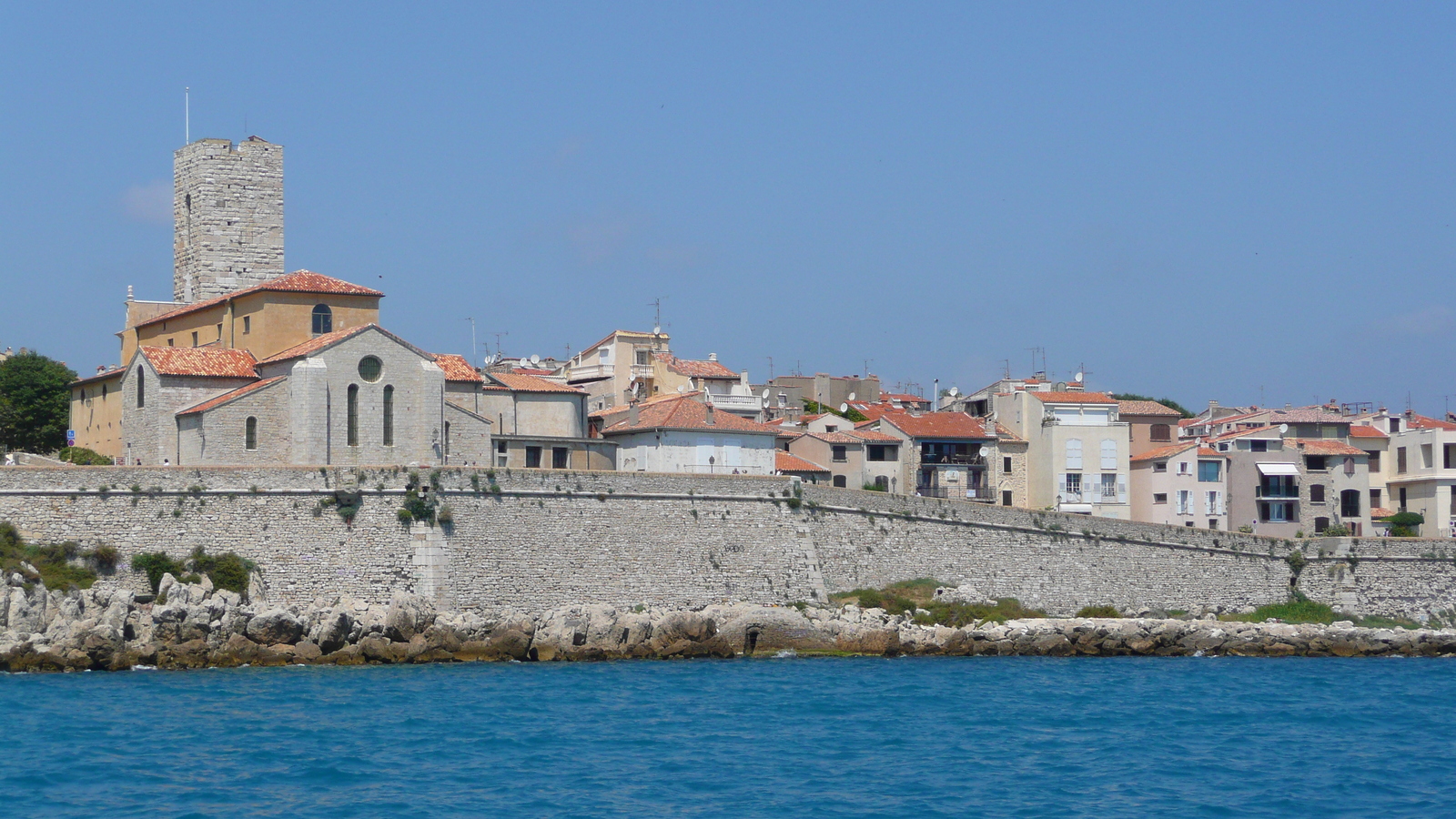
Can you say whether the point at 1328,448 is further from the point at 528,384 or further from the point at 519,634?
the point at 519,634

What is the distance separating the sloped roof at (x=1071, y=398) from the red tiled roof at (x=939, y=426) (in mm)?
Answer: 1967

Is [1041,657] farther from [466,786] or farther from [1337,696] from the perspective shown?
[466,786]

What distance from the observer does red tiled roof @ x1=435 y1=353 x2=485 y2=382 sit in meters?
46.8

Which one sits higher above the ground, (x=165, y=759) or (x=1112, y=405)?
(x=1112, y=405)

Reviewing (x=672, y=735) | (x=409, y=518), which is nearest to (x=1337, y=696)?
(x=672, y=735)

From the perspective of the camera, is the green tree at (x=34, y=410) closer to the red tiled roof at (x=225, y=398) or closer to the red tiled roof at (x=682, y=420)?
the red tiled roof at (x=225, y=398)

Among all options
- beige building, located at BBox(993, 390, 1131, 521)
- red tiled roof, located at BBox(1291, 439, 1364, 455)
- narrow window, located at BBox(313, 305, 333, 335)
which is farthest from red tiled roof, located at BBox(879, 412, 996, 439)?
narrow window, located at BBox(313, 305, 333, 335)

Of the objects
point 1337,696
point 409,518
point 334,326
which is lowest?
point 1337,696

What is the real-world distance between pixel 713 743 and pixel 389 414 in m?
15.4

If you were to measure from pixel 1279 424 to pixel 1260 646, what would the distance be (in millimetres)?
15156

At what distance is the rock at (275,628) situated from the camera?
35.9m

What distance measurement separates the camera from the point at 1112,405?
190ft

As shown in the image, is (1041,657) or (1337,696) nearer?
(1337,696)

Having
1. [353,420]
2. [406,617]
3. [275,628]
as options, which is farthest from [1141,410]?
[275,628]
